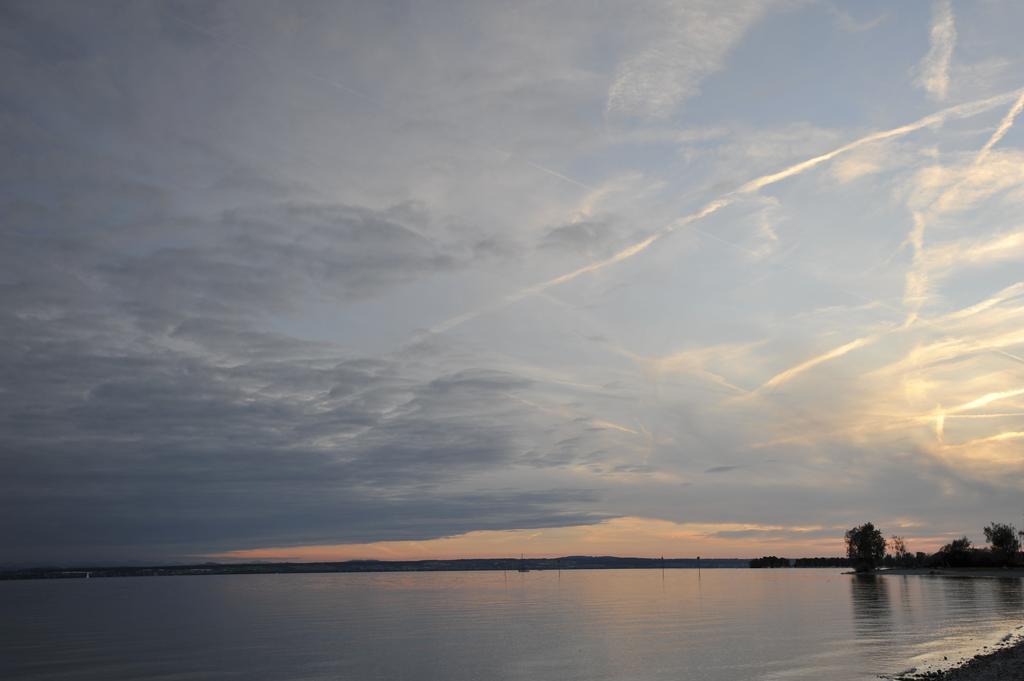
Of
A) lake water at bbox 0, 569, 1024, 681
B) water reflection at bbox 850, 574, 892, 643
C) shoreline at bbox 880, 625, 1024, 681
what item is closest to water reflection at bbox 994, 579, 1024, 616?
lake water at bbox 0, 569, 1024, 681

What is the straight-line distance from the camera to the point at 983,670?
46.2 meters

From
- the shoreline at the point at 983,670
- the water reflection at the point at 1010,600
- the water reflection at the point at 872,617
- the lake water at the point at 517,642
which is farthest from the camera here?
the water reflection at the point at 1010,600

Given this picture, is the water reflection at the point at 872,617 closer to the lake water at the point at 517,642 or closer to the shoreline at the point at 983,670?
the lake water at the point at 517,642

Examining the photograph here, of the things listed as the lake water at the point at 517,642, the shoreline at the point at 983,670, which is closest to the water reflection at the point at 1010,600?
the lake water at the point at 517,642

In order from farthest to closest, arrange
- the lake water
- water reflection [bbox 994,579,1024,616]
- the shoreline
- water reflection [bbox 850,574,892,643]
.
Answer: water reflection [bbox 994,579,1024,616]
water reflection [bbox 850,574,892,643]
the lake water
the shoreline

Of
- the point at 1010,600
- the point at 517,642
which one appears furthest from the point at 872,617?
the point at 517,642

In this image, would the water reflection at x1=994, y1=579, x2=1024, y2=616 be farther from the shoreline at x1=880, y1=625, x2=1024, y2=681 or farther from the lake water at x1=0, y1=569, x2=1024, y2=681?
the shoreline at x1=880, y1=625, x2=1024, y2=681

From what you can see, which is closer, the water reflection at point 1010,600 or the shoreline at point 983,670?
the shoreline at point 983,670

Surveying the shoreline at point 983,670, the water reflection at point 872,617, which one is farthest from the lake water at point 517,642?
the shoreline at point 983,670

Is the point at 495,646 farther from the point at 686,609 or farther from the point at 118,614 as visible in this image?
the point at 118,614

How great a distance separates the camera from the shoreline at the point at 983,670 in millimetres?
43562

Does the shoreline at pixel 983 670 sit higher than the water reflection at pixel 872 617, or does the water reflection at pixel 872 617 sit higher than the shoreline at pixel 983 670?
the shoreline at pixel 983 670

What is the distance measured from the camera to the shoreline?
43562 millimetres

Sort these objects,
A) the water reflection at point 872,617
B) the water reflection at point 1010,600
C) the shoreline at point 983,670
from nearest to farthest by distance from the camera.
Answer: the shoreline at point 983,670 < the water reflection at point 872,617 < the water reflection at point 1010,600
